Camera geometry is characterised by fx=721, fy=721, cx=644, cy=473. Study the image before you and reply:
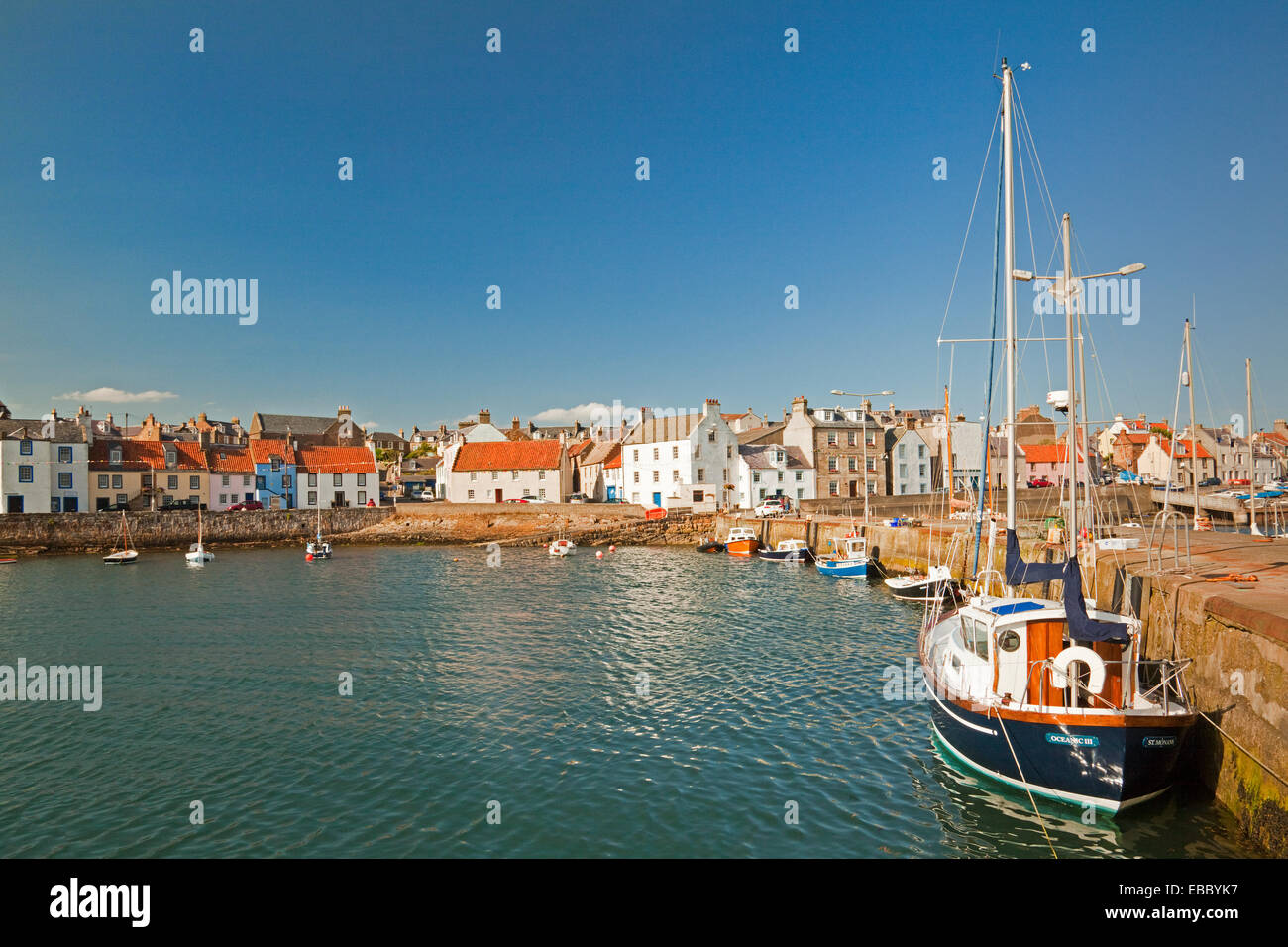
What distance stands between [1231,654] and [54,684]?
31249 millimetres

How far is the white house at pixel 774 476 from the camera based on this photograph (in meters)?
73.9

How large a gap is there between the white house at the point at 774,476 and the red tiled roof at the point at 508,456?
2261 cm

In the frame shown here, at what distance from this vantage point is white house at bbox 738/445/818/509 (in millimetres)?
73938

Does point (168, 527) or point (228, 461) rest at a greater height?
point (228, 461)

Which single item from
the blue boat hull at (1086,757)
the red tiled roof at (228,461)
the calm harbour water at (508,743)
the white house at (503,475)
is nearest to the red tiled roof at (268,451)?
the red tiled roof at (228,461)

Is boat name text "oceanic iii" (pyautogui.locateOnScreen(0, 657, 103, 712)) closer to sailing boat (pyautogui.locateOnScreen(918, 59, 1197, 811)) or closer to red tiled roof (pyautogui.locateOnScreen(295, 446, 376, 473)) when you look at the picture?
sailing boat (pyautogui.locateOnScreen(918, 59, 1197, 811))

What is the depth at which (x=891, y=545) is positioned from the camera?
45812mm

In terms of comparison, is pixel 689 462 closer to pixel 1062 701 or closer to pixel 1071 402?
pixel 1071 402

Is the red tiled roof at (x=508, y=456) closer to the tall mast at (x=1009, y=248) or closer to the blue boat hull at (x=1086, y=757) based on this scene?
the tall mast at (x=1009, y=248)

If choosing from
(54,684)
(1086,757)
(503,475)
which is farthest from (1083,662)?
(503,475)

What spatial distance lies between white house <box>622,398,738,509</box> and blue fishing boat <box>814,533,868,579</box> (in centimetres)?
2716

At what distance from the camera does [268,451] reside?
82.1 metres
